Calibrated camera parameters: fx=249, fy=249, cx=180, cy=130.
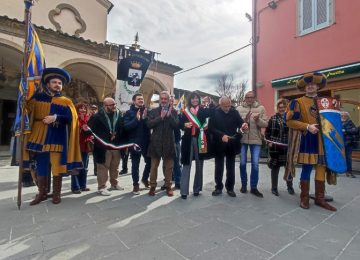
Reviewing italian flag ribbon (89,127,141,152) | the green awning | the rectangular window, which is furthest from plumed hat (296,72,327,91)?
the rectangular window

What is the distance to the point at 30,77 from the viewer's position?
359 cm

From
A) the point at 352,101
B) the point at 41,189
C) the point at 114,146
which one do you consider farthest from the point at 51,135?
the point at 352,101

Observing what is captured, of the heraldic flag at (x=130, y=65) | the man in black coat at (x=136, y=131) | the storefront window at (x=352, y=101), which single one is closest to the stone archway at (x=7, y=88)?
the heraldic flag at (x=130, y=65)

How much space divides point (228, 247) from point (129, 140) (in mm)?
2759

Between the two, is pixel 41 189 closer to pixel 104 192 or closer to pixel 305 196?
pixel 104 192

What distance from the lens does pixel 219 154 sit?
4352 mm

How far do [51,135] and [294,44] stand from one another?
31.2ft

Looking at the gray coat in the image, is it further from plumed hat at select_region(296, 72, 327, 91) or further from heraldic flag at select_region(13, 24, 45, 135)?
plumed hat at select_region(296, 72, 327, 91)

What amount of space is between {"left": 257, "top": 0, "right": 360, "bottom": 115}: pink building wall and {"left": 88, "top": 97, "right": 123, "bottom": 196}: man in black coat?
7700mm

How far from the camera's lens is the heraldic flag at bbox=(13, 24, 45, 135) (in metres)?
3.54

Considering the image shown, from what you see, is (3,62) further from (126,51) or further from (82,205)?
(82,205)

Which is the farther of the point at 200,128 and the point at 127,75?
the point at 127,75

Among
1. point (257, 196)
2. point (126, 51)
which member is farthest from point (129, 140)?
point (126, 51)

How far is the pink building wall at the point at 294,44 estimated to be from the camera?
8.34 m
